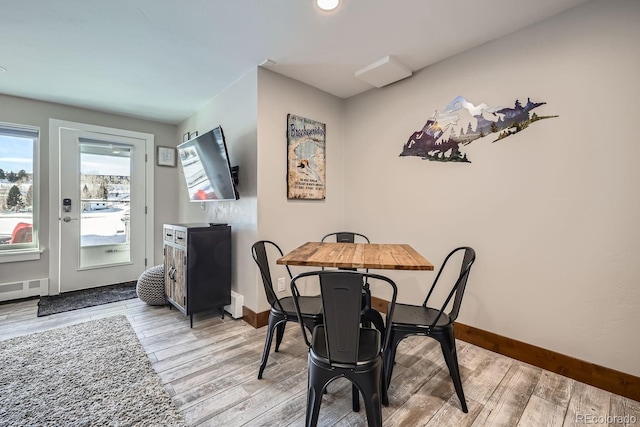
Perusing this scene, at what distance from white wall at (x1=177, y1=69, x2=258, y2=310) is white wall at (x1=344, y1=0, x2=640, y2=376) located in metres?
1.53

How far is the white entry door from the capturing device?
346 cm

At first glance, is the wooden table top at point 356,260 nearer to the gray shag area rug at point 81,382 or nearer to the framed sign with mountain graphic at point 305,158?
the gray shag area rug at point 81,382

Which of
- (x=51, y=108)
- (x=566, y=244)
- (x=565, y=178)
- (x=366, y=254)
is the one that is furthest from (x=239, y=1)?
(x=51, y=108)

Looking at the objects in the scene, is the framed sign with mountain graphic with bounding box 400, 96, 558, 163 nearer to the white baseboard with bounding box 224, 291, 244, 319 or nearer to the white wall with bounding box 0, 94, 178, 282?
the white baseboard with bounding box 224, 291, 244, 319

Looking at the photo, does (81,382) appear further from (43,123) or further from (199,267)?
(43,123)

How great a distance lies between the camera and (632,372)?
1636 millimetres

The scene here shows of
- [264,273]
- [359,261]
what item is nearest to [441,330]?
[359,261]

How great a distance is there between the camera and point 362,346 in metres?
1.33

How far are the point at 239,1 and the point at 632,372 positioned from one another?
3.24 metres

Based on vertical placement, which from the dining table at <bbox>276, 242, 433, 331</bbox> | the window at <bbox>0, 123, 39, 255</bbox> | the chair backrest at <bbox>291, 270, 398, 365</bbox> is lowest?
the chair backrest at <bbox>291, 270, 398, 365</bbox>

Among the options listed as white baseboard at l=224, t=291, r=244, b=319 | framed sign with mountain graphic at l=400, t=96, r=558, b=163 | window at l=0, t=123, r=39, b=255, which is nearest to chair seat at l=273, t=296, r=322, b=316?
white baseboard at l=224, t=291, r=244, b=319

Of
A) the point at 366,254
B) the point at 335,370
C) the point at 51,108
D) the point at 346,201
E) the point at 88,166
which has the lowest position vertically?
the point at 335,370

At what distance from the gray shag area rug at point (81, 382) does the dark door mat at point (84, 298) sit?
2.29ft

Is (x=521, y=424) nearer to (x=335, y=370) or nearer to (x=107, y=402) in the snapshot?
(x=335, y=370)
